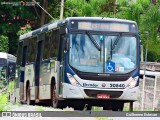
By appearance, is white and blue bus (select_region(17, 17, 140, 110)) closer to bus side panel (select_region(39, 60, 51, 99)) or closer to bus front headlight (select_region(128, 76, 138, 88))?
bus front headlight (select_region(128, 76, 138, 88))

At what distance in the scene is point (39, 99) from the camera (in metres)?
28.2

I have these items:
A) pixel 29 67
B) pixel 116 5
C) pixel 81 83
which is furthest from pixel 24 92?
pixel 116 5

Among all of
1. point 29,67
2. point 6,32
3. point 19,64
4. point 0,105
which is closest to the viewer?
point 0,105

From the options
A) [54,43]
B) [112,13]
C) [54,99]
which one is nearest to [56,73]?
[54,99]

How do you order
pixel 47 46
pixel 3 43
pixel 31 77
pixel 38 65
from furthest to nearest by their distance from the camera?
1. pixel 3 43
2. pixel 31 77
3. pixel 38 65
4. pixel 47 46

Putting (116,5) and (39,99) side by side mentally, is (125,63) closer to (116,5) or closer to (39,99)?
(39,99)

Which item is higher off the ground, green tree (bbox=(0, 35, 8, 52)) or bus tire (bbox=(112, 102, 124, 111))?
green tree (bbox=(0, 35, 8, 52))

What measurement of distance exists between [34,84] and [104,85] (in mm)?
5541

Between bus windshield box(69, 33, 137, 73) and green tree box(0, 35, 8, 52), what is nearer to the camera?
bus windshield box(69, 33, 137, 73)

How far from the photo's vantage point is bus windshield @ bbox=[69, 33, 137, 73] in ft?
79.0

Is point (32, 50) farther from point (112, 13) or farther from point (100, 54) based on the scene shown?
point (112, 13)

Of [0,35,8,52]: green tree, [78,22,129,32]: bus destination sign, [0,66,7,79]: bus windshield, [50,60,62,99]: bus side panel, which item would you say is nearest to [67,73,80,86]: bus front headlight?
[50,60,62,99]: bus side panel

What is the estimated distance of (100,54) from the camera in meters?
24.1

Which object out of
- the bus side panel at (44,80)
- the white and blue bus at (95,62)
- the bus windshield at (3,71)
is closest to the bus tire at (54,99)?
the white and blue bus at (95,62)
